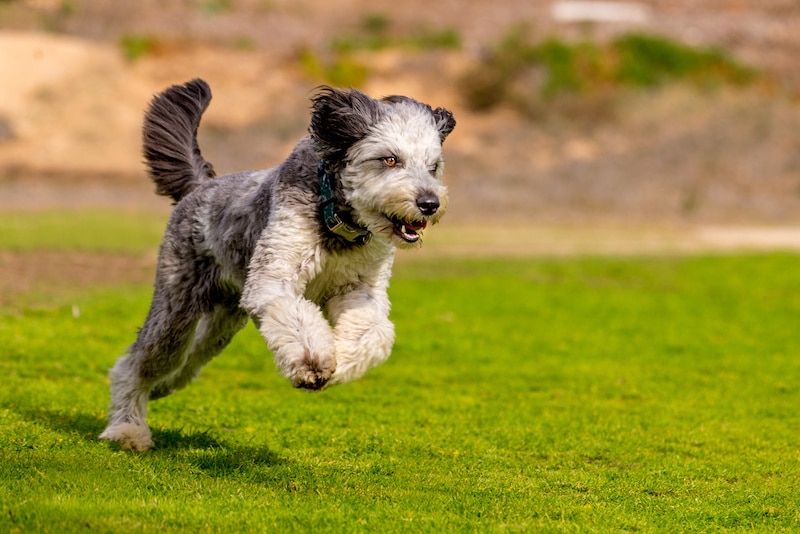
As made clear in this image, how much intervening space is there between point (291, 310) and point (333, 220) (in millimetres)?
711

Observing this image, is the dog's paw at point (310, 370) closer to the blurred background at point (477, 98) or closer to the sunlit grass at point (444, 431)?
the sunlit grass at point (444, 431)

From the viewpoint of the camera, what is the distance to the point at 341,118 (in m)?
7.30

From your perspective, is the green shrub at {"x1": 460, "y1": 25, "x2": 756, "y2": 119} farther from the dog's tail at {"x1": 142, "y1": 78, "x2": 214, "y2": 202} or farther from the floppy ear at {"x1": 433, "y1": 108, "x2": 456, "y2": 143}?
the floppy ear at {"x1": 433, "y1": 108, "x2": 456, "y2": 143}

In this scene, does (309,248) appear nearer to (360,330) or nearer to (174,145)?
(360,330)

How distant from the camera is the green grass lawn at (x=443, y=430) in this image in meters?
6.90

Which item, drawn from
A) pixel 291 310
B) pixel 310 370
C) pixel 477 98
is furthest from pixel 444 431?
pixel 477 98

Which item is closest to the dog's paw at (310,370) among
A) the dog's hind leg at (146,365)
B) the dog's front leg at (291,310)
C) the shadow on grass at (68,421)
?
the dog's front leg at (291,310)

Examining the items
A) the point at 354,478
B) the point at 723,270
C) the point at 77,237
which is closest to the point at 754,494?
the point at 354,478

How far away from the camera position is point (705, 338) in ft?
52.9

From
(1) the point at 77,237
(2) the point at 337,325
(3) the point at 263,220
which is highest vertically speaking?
(3) the point at 263,220

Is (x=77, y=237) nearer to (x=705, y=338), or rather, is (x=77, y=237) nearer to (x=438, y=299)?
(x=438, y=299)

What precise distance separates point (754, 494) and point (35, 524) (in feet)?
15.4

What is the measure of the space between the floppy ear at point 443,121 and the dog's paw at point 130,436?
3009 mm

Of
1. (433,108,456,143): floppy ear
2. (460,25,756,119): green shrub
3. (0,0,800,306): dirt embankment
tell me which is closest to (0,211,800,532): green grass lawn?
(433,108,456,143): floppy ear
